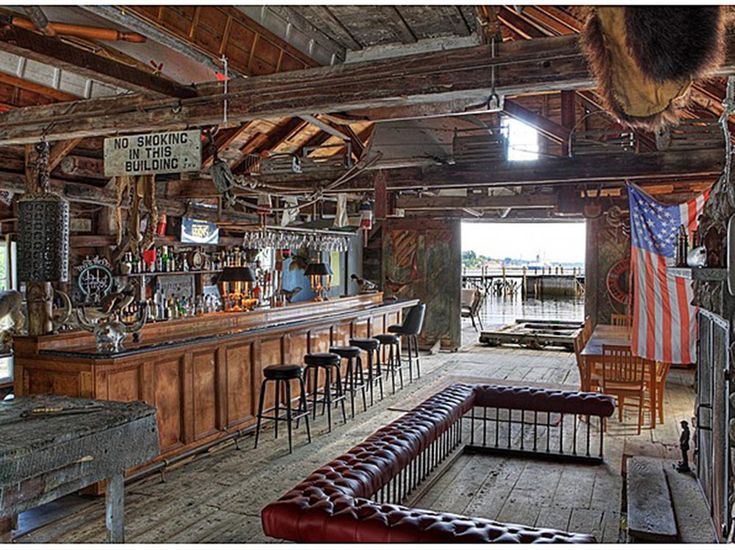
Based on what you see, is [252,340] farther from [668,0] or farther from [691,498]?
[668,0]

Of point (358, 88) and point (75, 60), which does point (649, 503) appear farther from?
point (75, 60)

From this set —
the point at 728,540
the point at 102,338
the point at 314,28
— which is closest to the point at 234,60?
the point at 314,28

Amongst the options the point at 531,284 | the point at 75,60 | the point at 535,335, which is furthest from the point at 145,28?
the point at 531,284

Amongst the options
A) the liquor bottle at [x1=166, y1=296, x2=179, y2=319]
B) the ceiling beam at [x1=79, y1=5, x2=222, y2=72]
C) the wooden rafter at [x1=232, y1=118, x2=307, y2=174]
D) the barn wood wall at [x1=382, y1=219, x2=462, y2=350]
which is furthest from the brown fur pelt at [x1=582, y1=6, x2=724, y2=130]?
the barn wood wall at [x1=382, y1=219, x2=462, y2=350]

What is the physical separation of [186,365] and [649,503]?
407cm

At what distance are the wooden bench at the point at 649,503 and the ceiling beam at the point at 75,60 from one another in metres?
4.15

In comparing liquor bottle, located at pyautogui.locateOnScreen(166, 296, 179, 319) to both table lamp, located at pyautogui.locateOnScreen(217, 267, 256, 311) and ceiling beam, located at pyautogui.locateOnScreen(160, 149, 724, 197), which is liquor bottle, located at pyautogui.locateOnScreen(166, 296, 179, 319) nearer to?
table lamp, located at pyautogui.locateOnScreen(217, 267, 256, 311)

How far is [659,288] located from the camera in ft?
17.6

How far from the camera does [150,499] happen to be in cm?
480

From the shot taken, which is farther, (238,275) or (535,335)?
(535,335)

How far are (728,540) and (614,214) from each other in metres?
7.44

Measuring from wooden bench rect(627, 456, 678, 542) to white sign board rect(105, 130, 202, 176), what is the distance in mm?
3713

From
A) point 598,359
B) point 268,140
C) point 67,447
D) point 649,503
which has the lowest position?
point 649,503

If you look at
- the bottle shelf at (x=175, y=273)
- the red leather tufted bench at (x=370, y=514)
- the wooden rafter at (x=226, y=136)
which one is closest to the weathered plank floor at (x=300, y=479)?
the red leather tufted bench at (x=370, y=514)
